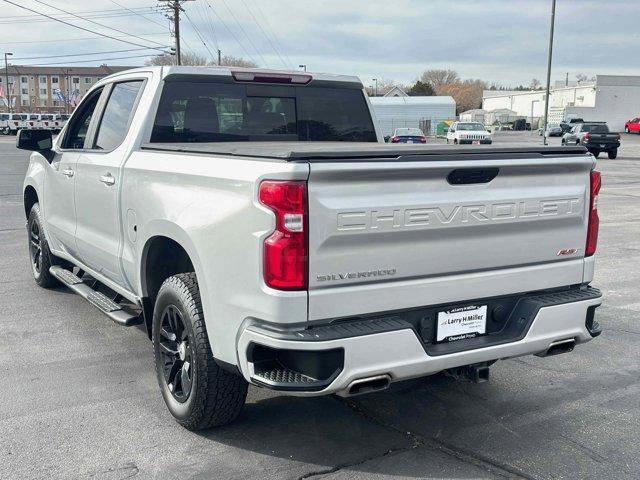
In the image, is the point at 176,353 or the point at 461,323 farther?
the point at 176,353

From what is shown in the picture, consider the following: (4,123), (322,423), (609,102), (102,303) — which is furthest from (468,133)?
(4,123)

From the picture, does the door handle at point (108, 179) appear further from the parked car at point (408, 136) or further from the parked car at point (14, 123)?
the parked car at point (14, 123)

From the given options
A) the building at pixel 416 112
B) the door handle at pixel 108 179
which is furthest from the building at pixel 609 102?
the door handle at pixel 108 179

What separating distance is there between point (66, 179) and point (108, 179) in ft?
3.85

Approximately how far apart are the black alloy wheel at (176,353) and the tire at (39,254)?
307cm

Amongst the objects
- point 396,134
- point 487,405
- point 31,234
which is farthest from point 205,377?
point 396,134

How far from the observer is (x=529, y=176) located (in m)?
3.77

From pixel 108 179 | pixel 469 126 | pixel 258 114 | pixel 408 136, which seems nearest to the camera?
pixel 108 179

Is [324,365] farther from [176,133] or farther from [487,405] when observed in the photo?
[176,133]

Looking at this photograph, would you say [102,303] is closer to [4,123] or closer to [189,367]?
[189,367]

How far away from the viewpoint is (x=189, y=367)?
3.98m

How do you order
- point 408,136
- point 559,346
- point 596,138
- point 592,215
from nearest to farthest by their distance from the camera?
1. point 559,346
2. point 592,215
3. point 596,138
4. point 408,136

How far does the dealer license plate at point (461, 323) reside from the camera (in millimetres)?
3615

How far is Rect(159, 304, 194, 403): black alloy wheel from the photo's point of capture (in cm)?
399
